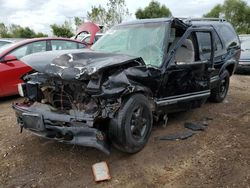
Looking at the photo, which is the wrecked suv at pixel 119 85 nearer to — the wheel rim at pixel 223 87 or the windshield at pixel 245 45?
the wheel rim at pixel 223 87

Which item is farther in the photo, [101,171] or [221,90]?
[221,90]

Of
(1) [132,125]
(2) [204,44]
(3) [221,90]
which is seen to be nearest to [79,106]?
(1) [132,125]

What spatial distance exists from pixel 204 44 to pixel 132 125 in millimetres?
2506

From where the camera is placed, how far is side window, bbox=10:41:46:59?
7.39m

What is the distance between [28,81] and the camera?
4.68 meters

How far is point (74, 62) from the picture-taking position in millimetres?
4125

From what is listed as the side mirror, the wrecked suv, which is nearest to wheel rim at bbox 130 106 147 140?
the wrecked suv

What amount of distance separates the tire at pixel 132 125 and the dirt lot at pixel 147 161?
211 mm

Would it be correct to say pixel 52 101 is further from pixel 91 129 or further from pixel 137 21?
pixel 137 21

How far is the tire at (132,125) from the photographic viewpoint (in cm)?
394

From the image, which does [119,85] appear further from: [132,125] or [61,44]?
[61,44]

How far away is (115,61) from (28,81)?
147 cm

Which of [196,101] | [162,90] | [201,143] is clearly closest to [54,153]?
[162,90]

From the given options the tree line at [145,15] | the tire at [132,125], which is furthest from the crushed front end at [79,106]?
the tree line at [145,15]
